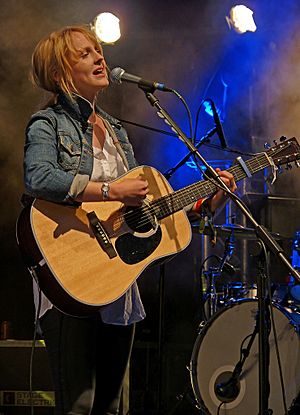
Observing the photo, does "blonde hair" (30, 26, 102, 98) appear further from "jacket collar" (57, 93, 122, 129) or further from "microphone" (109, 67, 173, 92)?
"microphone" (109, 67, 173, 92)

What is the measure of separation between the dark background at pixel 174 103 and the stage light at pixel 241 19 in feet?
0.63

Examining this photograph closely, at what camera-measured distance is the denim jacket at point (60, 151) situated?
206cm

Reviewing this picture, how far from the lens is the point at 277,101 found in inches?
206

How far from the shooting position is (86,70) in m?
2.32

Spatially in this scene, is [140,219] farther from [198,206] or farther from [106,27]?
[106,27]

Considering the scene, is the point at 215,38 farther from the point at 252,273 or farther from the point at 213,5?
the point at 252,273

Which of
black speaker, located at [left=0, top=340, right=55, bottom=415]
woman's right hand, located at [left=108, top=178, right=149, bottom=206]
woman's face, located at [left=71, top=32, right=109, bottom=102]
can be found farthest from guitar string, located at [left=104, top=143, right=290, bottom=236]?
black speaker, located at [left=0, top=340, right=55, bottom=415]

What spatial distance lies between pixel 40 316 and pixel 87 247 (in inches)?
11.2

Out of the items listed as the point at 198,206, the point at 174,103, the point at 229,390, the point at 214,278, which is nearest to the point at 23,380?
the point at 229,390

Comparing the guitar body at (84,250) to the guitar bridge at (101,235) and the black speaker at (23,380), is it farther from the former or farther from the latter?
the black speaker at (23,380)

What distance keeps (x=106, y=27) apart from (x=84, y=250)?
9.05 ft

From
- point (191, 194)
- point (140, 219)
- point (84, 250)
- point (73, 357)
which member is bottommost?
point (73, 357)

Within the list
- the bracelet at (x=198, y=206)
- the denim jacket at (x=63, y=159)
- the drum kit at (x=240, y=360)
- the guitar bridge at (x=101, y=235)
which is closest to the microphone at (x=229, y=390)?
the drum kit at (x=240, y=360)

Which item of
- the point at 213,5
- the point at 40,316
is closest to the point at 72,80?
the point at 40,316
